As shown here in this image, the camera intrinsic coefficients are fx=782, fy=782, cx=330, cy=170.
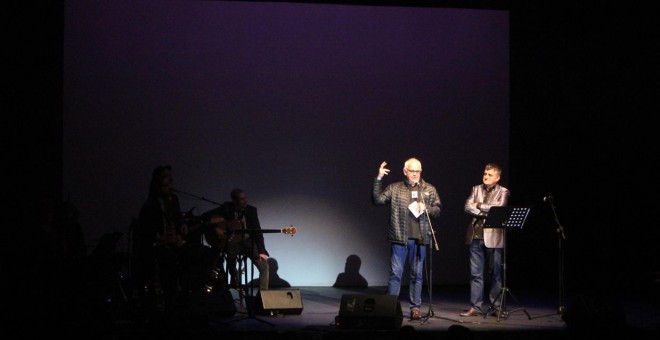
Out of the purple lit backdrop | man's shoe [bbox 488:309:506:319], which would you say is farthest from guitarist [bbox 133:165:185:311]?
man's shoe [bbox 488:309:506:319]

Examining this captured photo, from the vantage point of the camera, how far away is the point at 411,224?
812 centimetres

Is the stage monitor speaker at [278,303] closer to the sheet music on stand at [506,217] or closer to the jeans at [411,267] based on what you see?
the jeans at [411,267]

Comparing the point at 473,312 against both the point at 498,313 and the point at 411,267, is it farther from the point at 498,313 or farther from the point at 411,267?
the point at 411,267

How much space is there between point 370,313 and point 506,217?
166 centimetres

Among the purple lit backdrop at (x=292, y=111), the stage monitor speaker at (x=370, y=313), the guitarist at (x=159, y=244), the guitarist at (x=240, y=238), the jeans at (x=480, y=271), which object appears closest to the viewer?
the stage monitor speaker at (x=370, y=313)

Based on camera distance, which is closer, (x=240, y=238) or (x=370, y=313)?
(x=370, y=313)

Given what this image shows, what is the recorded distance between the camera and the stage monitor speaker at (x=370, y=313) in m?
7.22

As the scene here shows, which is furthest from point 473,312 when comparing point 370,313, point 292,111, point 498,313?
point 292,111

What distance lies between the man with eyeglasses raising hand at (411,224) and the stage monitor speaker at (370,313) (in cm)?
81

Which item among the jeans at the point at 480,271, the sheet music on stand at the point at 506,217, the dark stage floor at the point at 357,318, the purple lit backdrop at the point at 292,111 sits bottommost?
the dark stage floor at the point at 357,318

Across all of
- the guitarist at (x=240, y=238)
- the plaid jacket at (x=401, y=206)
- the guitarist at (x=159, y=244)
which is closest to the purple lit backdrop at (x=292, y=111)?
the guitarist at (x=240, y=238)

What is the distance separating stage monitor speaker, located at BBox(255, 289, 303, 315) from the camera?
26.8 feet

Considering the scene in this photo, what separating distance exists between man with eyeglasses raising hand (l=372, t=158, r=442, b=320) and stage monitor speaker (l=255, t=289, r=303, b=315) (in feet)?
3.37

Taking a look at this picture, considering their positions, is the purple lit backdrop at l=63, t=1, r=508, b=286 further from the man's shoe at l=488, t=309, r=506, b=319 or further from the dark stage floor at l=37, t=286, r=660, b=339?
the man's shoe at l=488, t=309, r=506, b=319
